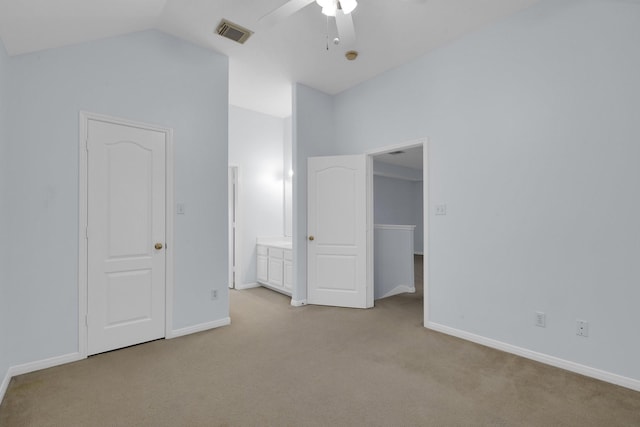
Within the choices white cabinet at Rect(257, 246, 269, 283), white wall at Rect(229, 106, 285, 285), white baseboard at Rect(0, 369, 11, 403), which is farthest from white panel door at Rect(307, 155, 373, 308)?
white baseboard at Rect(0, 369, 11, 403)

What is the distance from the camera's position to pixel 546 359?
2.58 meters

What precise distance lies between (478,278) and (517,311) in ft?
1.36

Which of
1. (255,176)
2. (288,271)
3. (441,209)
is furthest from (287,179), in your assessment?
(441,209)

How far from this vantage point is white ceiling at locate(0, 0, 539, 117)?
2.25 m

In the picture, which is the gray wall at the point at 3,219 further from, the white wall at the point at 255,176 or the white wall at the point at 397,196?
the white wall at the point at 397,196

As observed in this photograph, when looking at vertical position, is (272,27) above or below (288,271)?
above

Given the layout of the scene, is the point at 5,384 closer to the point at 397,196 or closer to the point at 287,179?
the point at 287,179

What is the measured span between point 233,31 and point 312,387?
3.15m

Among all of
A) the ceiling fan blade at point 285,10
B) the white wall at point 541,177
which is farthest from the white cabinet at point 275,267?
the ceiling fan blade at point 285,10

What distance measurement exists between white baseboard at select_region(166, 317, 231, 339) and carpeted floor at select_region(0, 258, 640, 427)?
10cm

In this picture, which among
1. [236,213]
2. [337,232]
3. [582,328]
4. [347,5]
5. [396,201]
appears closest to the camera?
[347,5]

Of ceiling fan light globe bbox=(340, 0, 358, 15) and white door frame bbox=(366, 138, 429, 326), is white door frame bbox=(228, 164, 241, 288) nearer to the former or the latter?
white door frame bbox=(366, 138, 429, 326)

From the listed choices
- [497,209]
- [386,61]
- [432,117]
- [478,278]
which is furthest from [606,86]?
[386,61]

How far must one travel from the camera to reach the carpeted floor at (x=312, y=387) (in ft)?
6.16
